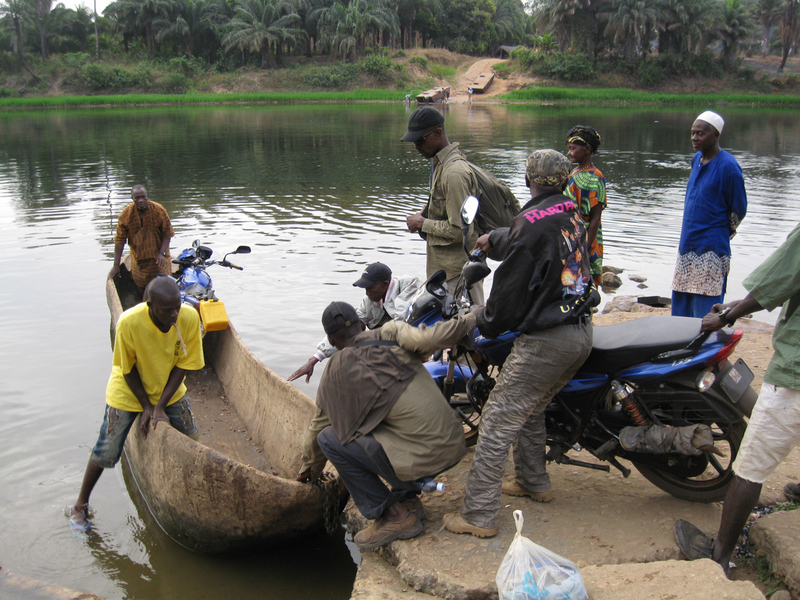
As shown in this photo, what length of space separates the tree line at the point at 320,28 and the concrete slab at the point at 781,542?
184 feet

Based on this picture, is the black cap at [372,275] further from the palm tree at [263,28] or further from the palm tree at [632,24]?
the palm tree at [263,28]

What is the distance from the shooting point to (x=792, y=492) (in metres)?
3.49

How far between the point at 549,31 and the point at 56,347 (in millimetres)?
58097

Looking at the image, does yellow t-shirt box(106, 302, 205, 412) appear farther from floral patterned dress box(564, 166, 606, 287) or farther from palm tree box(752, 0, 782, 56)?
palm tree box(752, 0, 782, 56)

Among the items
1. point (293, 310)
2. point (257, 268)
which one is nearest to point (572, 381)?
point (293, 310)

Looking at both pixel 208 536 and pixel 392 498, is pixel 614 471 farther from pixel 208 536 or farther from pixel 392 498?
pixel 208 536

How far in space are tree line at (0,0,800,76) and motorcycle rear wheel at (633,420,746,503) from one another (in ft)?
183

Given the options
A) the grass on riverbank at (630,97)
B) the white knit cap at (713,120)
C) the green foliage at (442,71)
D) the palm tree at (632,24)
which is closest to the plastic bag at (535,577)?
the white knit cap at (713,120)

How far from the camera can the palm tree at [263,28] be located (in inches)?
2211

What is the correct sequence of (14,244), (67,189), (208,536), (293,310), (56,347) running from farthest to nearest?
(67,189) → (14,244) → (293,310) → (56,347) → (208,536)

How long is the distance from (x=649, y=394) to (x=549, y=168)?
1.23 metres

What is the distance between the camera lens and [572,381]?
11.3ft

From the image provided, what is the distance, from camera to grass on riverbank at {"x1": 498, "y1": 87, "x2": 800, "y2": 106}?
145ft

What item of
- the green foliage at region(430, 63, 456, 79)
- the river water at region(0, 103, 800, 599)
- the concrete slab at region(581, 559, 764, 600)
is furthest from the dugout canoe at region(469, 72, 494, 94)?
the concrete slab at region(581, 559, 764, 600)
